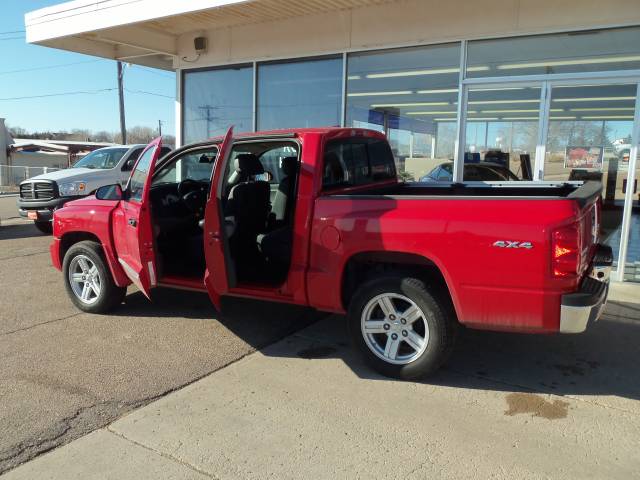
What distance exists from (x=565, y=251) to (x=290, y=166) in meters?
2.53

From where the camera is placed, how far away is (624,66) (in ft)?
22.0

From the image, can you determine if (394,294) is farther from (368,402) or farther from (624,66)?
(624,66)

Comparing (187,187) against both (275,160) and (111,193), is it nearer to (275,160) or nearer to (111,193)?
(111,193)

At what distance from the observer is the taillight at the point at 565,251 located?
3117mm

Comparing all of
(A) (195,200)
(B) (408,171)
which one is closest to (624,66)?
(B) (408,171)

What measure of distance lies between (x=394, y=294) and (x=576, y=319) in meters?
1.17

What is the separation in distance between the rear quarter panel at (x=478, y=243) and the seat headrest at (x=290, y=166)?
104 cm

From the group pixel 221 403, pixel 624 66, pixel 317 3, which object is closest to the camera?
pixel 221 403

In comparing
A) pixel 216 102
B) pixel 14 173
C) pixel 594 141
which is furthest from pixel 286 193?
pixel 14 173

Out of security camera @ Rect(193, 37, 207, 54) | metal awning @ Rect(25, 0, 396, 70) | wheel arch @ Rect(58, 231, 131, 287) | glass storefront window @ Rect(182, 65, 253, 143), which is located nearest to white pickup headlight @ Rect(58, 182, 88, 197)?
glass storefront window @ Rect(182, 65, 253, 143)

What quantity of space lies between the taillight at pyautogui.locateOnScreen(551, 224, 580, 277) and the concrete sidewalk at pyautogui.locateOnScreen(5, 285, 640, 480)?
0.99m

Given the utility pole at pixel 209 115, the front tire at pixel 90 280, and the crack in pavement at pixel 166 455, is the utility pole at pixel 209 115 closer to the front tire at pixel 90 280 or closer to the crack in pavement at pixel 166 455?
the front tire at pixel 90 280

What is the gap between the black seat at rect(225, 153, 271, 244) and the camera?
4742mm

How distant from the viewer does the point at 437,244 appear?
3490 mm
